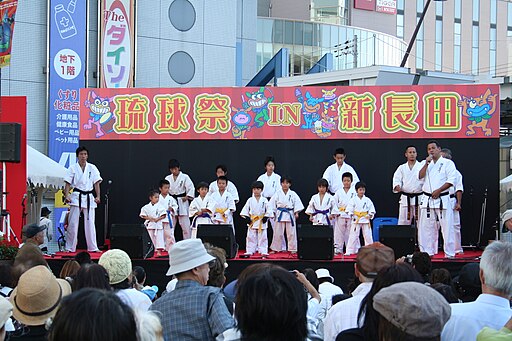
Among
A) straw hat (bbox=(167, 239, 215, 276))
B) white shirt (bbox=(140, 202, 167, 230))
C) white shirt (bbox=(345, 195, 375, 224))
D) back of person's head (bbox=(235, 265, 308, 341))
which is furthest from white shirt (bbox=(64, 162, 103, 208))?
back of person's head (bbox=(235, 265, 308, 341))

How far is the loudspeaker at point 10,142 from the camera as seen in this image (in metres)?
8.88

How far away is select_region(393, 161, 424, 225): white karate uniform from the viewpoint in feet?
34.7

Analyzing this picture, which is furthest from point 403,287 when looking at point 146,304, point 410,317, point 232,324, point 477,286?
point 477,286

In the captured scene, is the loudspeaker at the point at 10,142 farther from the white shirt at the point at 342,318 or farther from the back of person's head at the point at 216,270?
the white shirt at the point at 342,318

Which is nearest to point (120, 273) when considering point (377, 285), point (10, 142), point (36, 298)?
point (36, 298)

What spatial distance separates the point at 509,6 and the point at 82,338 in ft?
185

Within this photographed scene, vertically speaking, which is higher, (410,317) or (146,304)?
(410,317)

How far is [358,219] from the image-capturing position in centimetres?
1080

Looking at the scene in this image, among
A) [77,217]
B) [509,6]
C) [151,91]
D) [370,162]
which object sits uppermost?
[509,6]

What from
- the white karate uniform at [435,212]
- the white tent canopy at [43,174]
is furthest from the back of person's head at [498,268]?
the white tent canopy at [43,174]

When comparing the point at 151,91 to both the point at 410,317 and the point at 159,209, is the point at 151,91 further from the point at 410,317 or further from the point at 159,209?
the point at 410,317

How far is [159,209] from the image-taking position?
36.5 feet

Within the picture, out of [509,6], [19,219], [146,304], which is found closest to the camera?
[146,304]

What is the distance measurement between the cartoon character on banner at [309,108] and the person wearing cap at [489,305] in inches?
352
